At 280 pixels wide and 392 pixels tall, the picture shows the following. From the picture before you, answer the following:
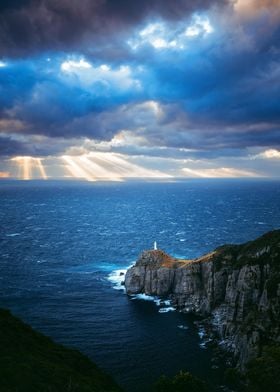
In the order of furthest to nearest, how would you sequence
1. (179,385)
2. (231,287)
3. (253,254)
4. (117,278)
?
(117,278) < (253,254) < (231,287) < (179,385)

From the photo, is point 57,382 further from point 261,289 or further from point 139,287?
point 139,287

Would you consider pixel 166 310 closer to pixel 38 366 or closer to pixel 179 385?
pixel 179 385

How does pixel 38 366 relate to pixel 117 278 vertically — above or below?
above

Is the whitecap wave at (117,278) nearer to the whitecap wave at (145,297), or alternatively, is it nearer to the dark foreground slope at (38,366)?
the whitecap wave at (145,297)

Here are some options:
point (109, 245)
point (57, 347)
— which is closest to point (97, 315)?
point (57, 347)

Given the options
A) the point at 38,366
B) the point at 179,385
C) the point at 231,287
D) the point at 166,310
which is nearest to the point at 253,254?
the point at 231,287

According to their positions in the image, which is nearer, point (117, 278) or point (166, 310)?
point (166, 310)

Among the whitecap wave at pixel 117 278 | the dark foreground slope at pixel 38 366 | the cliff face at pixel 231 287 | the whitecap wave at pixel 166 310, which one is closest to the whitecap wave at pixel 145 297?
the cliff face at pixel 231 287
